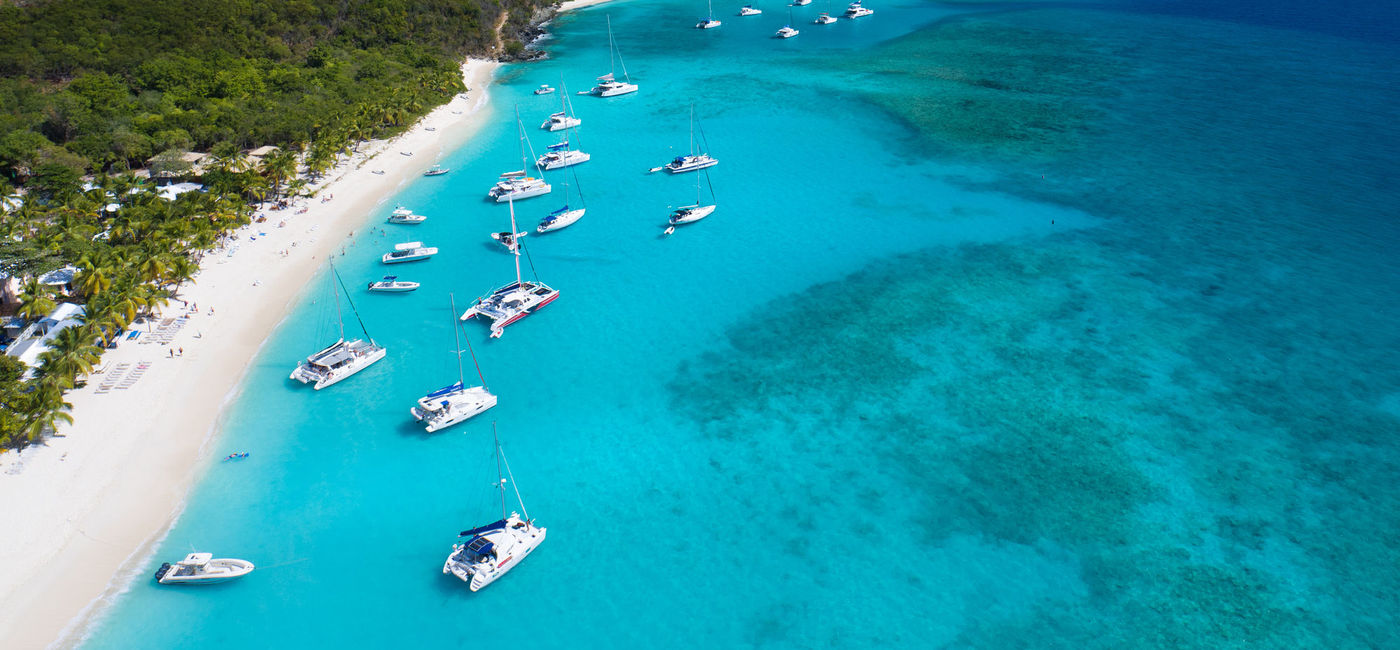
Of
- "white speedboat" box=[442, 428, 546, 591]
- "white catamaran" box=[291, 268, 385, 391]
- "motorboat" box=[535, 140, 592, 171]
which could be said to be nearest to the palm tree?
"white catamaran" box=[291, 268, 385, 391]

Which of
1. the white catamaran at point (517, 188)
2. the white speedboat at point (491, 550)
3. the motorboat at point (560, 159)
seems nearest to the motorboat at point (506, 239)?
the white catamaran at point (517, 188)

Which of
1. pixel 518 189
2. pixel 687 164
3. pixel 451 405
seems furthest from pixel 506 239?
pixel 451 405

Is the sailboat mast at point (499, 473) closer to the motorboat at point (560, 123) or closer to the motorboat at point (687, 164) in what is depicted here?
the motorboat at point (687, 164)

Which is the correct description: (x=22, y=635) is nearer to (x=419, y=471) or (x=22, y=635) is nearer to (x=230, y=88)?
(x=419, y=471)

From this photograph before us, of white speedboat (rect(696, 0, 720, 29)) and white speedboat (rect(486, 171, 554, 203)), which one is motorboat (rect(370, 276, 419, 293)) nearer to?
white speedboat (rect(486, 171, 554, 203))

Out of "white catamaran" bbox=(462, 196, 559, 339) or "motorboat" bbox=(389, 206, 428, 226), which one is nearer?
"white catamaran" bbox=(462, 196, 559, 339)

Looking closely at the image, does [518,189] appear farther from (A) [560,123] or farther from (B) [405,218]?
(A) [560,123]

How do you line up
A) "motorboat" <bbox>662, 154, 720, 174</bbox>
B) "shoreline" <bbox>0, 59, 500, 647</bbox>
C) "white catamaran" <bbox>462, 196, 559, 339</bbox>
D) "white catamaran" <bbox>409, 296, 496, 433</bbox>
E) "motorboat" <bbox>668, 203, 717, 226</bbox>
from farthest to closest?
"motorboat" <bbox>662, 154, 720, 174</bbox> → "motorboat" <bbox>668, 203, 717, 226</bbox> → "white catamaran" <bbox>462, 196, 559, 339</bbox> → "white catamaran" <bbox>409, 296, 496, 433</bbox> → "shoreline" <bbox>0, 59, 500, 647</bbox>

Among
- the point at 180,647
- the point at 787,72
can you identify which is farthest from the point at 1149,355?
the point at 787,72
